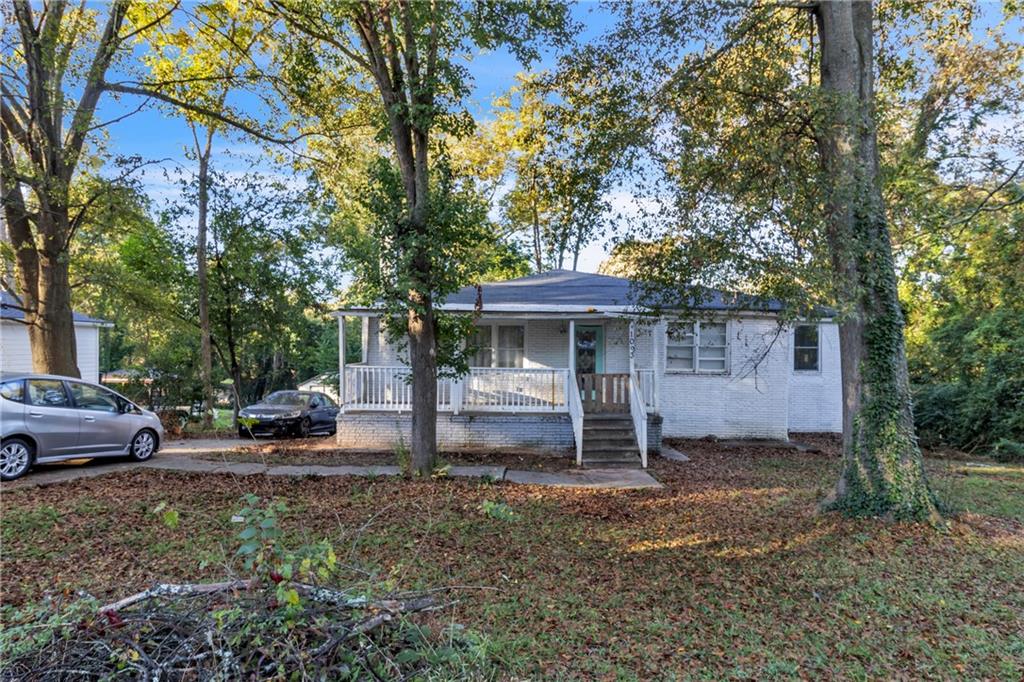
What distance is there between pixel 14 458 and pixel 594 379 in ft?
32.6

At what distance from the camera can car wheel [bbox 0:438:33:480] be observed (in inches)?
311

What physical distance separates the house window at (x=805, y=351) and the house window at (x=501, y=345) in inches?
304

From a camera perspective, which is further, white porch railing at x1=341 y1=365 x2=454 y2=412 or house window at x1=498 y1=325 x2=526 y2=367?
house window at x1=498 y1=325 x2=526 y2=367

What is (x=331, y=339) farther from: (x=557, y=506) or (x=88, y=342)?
(x=557, y=506)

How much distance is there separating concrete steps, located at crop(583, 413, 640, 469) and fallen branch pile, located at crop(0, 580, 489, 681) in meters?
7.96

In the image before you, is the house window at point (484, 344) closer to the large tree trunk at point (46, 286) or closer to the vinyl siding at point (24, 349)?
the large tree trunk at point (46, 286)

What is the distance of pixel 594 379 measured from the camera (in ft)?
39.6

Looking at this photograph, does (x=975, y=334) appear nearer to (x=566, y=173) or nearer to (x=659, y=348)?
(x=659, y=348)

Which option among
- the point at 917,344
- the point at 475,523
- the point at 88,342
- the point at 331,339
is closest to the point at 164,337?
the point at 88,342

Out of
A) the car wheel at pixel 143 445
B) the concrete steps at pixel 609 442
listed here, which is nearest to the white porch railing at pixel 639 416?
the concrete steps at pixel 609 442

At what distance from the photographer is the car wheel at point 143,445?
992 centimetres

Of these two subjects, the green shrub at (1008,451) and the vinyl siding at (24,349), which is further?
the vinyl siding at (24,349)

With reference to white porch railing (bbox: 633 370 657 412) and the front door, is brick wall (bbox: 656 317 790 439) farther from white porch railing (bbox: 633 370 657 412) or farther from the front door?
white porch railing (bbox: 633 370 657 412)

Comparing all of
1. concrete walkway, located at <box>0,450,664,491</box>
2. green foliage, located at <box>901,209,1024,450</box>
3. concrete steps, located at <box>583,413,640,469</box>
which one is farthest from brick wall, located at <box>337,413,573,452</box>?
green foliage, located at <box>901,209,1024,450</box>
